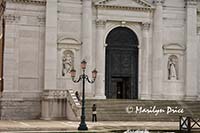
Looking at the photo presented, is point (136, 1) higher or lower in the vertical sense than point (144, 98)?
higher

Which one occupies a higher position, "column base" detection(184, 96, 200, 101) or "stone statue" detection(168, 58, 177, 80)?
"stone statue" detection(168, 58, 177, 80)

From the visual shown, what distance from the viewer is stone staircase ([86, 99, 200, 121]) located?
44625mm

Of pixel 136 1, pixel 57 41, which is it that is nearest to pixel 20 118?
pixel 57 41

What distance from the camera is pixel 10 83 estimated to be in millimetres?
47406

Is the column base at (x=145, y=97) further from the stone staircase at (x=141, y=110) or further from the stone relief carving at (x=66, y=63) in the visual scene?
the stone relief carving at (x=66, y=63)

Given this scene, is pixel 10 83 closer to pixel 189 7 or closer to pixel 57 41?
pixel 57 41

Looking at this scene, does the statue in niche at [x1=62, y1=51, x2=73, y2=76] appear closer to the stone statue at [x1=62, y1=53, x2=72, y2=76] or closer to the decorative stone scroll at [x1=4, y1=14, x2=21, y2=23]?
the stone statue at [x1=62, y1=53, x2=72, y2=76]

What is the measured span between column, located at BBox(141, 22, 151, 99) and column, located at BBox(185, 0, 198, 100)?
4038 millimetres

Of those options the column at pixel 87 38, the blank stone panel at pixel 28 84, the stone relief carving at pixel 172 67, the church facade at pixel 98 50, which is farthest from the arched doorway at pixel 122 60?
the blank stone panel at pixel 28 84

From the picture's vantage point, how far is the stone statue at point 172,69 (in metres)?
52.4

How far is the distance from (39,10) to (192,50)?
15.9 m

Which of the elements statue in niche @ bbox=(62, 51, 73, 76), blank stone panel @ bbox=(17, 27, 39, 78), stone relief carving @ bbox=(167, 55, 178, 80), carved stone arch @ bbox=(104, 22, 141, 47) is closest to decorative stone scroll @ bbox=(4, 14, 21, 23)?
blank stone panel @ bbox=(17, 27, 39, 78)

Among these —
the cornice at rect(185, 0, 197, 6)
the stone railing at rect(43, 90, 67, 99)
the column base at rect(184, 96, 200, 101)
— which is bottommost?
the column base at rect(184, 96, 200, 101)

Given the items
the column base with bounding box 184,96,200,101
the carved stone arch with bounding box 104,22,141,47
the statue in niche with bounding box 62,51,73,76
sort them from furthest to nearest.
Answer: the column base with bounding box 184,96,200,101 → the carved stone arch with bounding box 104,22,141,47 → the statue in niche with bounding box 62,51,73,76
